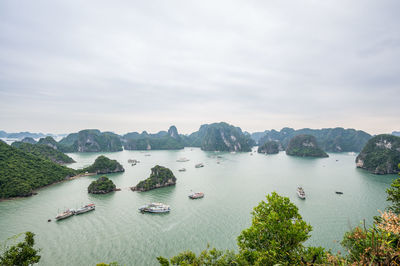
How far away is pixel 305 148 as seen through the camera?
176m

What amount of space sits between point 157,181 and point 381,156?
4412 inches

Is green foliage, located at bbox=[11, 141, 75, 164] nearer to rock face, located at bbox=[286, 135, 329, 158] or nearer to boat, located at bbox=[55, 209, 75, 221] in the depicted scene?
boat, located at bbox=[55, 209, 75, 221]

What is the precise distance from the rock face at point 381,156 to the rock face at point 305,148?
5393 centimetres

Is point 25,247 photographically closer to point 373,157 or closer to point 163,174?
point 163,174

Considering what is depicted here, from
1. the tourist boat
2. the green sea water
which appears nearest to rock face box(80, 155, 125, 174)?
the green sea water

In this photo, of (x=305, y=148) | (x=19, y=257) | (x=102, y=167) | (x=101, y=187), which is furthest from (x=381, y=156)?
(x=102, y=167)

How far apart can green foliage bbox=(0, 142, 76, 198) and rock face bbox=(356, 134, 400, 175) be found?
142 m

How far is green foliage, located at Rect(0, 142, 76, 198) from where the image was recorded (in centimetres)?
5332

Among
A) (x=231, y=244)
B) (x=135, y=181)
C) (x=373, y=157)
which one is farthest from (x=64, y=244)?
(x=373, y=157)

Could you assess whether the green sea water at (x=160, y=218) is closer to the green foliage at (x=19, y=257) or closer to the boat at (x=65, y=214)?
the boat at (x=65, y=214)

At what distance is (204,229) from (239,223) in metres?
7.47

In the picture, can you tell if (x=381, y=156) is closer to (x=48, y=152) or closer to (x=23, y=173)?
Result: (x=23, y=173)

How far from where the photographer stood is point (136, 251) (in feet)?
96.8

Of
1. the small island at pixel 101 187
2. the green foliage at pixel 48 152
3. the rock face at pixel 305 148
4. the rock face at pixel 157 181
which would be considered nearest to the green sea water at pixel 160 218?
the rock face at pixel 157 181
